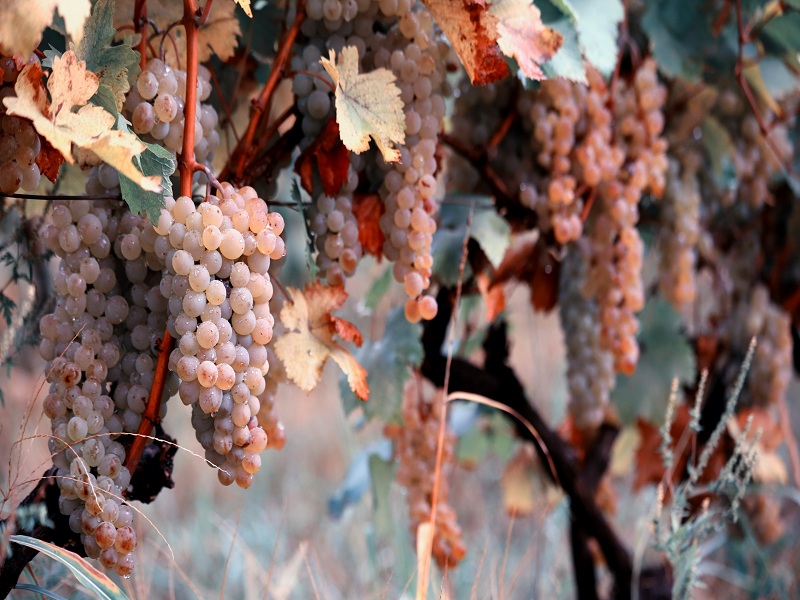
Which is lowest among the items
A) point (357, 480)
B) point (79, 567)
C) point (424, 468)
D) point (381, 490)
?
point (357, 480)

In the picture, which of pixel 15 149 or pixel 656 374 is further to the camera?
pixel 656 374

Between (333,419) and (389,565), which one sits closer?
(389,565)

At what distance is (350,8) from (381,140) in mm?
132

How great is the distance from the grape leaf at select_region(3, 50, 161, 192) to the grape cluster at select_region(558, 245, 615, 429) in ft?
2.17

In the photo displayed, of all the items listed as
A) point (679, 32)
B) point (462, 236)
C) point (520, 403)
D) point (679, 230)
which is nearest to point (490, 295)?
point (462, 236)

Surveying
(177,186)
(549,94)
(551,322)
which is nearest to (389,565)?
(549,94)

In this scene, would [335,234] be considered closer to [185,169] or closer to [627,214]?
[185,169]

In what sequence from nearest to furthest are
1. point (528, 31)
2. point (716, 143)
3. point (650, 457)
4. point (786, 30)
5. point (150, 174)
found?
point (150, 174) < point (528, 31) < point (786, 30) < point (716, 143) < point (650, 457)

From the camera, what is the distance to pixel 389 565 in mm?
1677

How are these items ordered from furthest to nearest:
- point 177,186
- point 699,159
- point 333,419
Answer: point 333,419 < point 699,159 < point 177,186

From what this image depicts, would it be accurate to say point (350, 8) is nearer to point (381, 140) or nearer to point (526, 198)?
point (381, 140)

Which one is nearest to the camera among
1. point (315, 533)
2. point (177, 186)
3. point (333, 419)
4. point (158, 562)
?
point (177, 186)

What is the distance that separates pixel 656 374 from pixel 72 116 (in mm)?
1005

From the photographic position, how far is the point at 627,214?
3.07 ft
